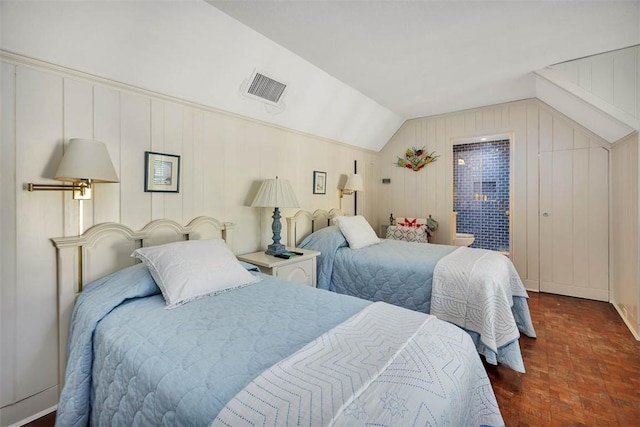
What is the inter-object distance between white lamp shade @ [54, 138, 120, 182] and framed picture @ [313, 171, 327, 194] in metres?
2.27

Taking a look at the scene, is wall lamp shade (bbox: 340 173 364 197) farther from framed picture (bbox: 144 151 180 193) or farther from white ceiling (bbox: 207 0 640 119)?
framed picture (bbox: 144 151 180 193)

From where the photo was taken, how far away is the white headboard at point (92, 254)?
1700mm

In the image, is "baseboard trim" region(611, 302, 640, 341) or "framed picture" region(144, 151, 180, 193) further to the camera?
"baseboard trim" region(611, 302, 640, 341)

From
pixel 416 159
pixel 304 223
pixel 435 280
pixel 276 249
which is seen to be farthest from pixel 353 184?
pixel 435 280

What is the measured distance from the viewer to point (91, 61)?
5.75 feet

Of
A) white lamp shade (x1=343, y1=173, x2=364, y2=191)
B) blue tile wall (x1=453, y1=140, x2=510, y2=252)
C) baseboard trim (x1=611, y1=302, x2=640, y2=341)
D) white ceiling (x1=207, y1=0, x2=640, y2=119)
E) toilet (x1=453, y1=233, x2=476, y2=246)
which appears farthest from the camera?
blue tile wall (x1=453, y1=140, x2=510, y2=252)

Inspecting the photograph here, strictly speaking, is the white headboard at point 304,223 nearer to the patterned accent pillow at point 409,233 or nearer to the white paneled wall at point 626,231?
the patterned accent pillow at point 409,233

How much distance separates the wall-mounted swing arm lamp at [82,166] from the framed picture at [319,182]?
2.23 metres

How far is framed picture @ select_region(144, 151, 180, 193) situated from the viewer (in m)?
2.09

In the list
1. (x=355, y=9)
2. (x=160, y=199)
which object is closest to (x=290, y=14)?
(x=355, y=9)

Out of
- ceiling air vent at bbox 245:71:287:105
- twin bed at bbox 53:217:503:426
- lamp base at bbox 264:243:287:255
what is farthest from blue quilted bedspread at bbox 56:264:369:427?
ceiling air vent at bbox 245:71:287:105

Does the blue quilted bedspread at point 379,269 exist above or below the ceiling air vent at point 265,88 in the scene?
below

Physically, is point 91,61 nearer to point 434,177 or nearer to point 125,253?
point 125,253

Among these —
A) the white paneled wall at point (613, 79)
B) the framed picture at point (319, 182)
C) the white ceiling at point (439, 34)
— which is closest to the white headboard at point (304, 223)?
the framed picture at point (319, 182)
